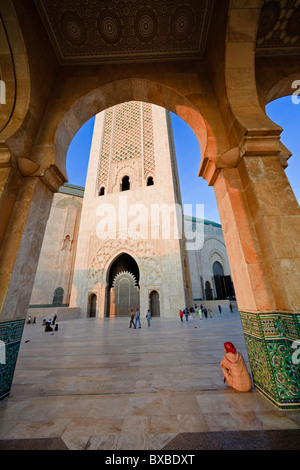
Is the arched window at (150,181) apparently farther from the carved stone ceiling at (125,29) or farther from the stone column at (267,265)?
the stone column at (267,265)

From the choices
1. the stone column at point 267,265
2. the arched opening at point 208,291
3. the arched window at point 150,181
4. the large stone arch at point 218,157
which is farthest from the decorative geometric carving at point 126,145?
the arched opening at point 208,291

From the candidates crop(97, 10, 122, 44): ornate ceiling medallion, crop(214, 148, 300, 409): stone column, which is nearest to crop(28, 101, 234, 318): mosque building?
crop(214, 148, 300, 409): stone column

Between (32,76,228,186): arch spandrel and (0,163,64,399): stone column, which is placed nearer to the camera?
(0,163,64,399): stone column

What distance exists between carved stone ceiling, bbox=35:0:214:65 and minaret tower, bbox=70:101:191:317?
737cm

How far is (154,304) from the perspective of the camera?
968cm

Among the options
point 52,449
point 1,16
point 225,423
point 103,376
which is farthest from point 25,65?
point 225,423

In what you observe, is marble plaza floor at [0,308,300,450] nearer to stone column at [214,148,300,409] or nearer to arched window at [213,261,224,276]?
stone column at [214,148,300,409]

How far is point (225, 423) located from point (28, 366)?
284 cm

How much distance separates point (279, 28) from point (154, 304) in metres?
9.88

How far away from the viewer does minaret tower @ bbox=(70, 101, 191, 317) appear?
31.4ft

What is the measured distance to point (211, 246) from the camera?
62.2 ft

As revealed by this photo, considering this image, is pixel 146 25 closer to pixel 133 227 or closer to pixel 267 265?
pixel 267 265

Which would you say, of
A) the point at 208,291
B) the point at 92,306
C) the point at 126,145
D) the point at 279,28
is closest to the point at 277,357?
the point at 279,28

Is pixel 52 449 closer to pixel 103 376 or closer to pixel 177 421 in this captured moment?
pixel 177 421
